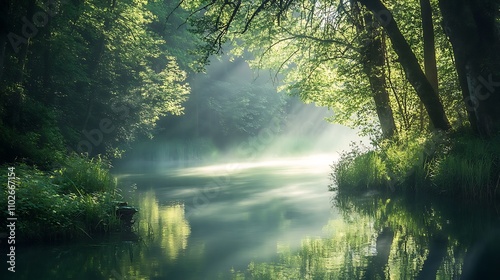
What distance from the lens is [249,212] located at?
53.7ft

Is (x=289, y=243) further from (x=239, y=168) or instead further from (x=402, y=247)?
(x=239, y=168)

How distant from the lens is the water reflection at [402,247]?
881 centimetres

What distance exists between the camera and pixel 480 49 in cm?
1502

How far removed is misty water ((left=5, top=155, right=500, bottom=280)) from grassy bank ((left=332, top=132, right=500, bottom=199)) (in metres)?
0.60

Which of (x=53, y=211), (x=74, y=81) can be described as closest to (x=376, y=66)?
(x=53, y=211)

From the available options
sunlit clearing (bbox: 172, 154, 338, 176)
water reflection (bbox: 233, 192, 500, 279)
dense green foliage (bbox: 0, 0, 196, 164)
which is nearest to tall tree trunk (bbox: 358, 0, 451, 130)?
water reflection (bbox: 233, 192, 500, 279)

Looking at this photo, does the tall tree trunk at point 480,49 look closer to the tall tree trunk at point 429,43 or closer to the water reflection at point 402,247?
the tall tree trunk at point 429,43

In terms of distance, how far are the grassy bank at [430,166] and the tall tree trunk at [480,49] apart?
0.80m

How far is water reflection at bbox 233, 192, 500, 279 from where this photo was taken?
8.81 metres

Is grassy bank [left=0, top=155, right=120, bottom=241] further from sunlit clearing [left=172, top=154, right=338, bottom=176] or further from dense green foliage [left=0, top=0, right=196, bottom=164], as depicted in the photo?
sunlit clearing [left=172, top=154, right=338, bottom=176]

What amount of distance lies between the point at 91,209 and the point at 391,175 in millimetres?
9498

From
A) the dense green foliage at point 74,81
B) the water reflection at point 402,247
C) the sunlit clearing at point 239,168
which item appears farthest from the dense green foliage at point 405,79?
the sunlit clearing at point 239,168

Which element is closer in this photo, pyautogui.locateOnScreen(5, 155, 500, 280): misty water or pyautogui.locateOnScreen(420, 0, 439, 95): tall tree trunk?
pyautogui.locateOnScreen(5, 155, 500, 280): misty water

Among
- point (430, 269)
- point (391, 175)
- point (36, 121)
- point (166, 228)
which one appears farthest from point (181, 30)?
point (430, 269)
